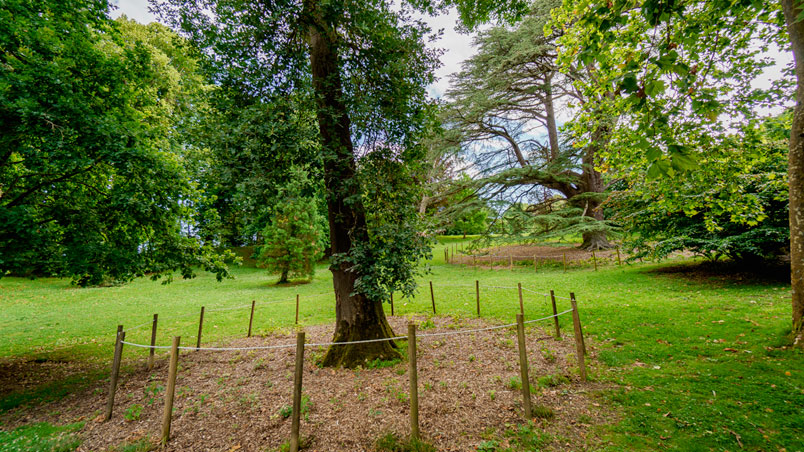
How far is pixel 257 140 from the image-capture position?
453 cm

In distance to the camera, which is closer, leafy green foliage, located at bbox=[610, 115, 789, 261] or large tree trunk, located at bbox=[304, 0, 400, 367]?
large tree trunk, located at bbox=[304, 0, 400, 367]

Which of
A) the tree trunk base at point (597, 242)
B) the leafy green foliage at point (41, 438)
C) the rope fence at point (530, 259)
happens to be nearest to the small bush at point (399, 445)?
the leafy green foliage at point (41, 438)

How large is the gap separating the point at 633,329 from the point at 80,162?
1059cm

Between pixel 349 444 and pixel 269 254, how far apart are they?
1565cm

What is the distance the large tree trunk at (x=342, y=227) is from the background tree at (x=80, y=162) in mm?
2268

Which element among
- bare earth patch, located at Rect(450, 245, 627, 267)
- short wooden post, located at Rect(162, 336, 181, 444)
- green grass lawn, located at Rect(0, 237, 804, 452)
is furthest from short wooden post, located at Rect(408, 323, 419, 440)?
bare earth patch, located at Rect(450, 245, 627, 267)

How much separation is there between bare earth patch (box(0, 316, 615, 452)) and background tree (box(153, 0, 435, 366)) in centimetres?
106

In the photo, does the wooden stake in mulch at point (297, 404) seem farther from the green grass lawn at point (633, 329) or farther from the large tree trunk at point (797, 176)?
the large tree trunk at point (797, 176)

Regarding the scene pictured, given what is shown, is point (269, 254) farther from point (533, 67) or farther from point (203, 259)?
point (533, 67)

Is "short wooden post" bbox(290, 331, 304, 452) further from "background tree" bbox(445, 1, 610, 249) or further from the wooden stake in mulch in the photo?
"background tree" bbox(445, 1, 610, 249)

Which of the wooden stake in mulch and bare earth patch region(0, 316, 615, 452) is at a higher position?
the wooden stake in mulch

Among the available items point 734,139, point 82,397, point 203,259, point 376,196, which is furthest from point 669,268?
point 82,397

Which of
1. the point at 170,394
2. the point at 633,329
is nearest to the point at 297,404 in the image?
the point at 170,394

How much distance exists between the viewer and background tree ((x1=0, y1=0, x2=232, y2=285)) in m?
4.93
